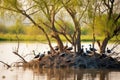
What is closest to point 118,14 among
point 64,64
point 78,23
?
point 78,23

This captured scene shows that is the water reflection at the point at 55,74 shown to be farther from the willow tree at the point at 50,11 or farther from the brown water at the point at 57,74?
the willow tree at the point at 50,11

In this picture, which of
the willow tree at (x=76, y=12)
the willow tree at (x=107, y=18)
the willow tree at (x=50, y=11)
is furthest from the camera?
the willow tree at (x=107, y=18)

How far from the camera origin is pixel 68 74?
31766 mm

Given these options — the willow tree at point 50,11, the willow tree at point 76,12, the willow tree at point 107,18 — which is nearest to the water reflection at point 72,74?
the willow tree at point 76,12

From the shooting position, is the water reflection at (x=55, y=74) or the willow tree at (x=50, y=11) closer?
the water reflection at (x=55, y=74)

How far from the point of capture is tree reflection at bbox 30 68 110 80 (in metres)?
29.8

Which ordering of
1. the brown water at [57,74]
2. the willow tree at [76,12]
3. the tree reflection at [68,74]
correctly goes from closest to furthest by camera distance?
the brown water at [57,74] → the tree reflection at [68,74] → the willow tree at [76,12]

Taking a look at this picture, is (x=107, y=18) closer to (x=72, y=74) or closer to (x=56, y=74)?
(x=72, y=74)

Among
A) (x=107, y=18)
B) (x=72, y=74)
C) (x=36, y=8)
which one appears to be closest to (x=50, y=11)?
(x=36, y=8)

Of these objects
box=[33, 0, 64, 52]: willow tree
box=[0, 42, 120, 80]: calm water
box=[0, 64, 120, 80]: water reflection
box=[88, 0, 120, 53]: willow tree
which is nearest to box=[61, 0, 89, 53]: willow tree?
box=[33, 0, 64, 52]: willow tree

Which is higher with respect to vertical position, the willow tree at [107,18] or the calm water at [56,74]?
the willow tree at [107,18]

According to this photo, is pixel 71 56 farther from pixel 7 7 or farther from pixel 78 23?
pixel 7 7

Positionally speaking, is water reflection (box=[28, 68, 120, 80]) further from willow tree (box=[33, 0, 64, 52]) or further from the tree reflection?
willow tree (box=[33, 0, 64, 52])

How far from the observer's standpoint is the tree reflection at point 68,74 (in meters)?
29.8
